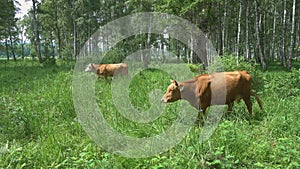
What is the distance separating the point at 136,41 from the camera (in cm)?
3334

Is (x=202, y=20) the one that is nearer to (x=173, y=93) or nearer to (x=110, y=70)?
(x=110, y=70)

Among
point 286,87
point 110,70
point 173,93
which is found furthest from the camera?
point 110,70

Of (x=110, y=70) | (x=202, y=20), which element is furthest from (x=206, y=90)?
(x=202, y=20)

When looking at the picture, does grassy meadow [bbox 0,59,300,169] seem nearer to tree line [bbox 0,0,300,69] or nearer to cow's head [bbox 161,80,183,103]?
cow's head [bbox 161,80,183,103]

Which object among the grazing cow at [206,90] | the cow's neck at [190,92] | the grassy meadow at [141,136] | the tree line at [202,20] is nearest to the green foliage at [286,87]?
the grassy meadow at [141,136]

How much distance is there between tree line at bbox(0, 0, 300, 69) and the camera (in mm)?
21531

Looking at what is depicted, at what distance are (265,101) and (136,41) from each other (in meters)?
27.1

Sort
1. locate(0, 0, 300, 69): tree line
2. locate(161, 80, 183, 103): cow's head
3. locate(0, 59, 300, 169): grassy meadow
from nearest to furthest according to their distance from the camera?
1. locate(0, 59, 300, 169): grassy meadow
2. locate(161, 80, 183, 103): cow's head
3. locate(0, 0, 300, 69): tree line

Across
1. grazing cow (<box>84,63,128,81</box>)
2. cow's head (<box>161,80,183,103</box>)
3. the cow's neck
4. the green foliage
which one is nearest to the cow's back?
the cow's neck

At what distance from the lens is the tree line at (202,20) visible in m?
21.5

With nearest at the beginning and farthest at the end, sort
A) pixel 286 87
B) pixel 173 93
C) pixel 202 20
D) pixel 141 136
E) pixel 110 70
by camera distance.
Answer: pixel 141 136, pixel 173 93, pixel 286 87, pixel 110 70, pixel 202 20

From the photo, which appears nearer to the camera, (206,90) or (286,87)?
(206,90)

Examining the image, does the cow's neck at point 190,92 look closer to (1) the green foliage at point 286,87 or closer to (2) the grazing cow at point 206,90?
(2) the grazing cow at point 206,90

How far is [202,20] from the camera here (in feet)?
76.4
